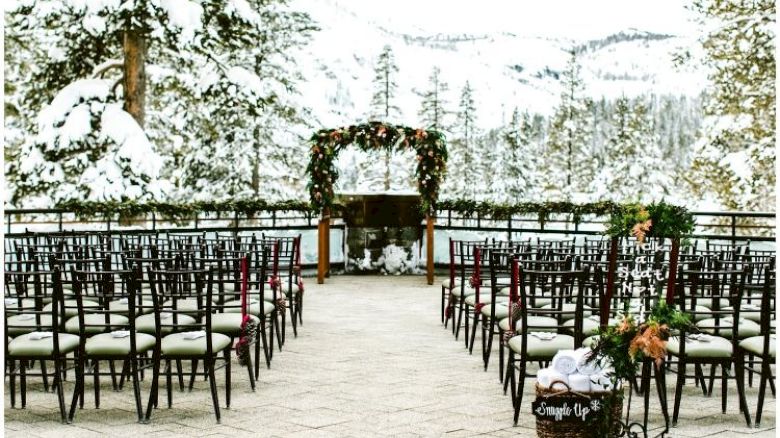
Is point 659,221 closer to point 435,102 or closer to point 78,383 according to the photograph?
point 78,383

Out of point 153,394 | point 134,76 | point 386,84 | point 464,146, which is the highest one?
point 386,84

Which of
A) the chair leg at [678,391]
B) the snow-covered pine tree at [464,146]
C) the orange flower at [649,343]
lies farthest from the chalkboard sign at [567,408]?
the snow-covered pine tree at [464,146]

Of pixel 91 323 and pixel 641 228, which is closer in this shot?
pixel 641 228

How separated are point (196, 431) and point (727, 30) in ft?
52.5

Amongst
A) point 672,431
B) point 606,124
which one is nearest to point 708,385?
point 672,431

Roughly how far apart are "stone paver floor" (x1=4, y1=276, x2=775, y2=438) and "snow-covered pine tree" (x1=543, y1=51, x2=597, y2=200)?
30.0 meters

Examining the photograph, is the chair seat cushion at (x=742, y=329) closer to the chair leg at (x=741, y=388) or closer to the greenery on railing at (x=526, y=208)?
the chair leg at (x=741, y=388)

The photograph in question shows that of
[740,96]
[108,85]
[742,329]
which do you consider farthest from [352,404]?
[740,96]

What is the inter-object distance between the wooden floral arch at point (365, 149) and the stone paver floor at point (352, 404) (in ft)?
17.4

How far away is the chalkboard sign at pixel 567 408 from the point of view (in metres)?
4.96

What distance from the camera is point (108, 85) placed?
18.3 metres

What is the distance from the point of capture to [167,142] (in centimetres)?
2605

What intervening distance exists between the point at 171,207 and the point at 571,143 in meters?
29.1

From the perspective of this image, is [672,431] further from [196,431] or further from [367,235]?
[367,235]
